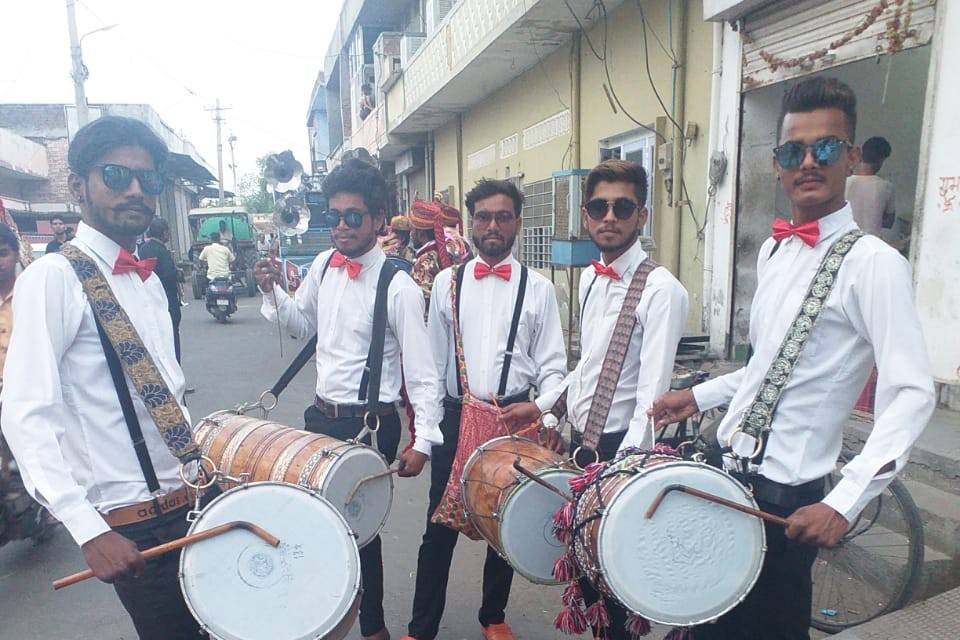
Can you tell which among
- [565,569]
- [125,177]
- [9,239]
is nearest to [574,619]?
[565,569]

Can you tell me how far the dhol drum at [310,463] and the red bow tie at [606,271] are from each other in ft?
3.63

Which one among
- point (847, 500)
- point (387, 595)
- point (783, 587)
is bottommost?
point (387, 595)

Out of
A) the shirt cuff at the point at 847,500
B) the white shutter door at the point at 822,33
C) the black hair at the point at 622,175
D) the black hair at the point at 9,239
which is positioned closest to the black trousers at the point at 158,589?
the shirt cuff at the point at 847,500

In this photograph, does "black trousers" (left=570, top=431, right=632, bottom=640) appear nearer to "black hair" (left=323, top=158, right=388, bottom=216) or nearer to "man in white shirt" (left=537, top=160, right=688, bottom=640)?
"man in white shirt" (left=537, top=160, right=688, bottom=640)

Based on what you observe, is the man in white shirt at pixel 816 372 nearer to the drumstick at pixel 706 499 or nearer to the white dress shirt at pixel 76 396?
the drumstick at pixel 706 499

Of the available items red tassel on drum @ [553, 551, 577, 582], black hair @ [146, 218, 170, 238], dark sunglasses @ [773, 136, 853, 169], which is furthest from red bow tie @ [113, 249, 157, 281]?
black hair @ [146, 218, 170, 238]

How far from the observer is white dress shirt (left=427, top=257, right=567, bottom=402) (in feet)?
9.73

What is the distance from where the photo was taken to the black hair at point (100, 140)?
1851mm

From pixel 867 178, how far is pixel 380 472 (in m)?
4.51

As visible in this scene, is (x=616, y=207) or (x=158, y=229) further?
(x=158, y=229)

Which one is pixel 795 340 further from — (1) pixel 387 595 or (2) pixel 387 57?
(2) pixel 387 57

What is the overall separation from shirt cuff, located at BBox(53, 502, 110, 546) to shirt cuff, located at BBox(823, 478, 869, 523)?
5.85ft

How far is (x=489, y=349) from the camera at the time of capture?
2.96 meters

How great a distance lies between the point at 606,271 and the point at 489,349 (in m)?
0.68
